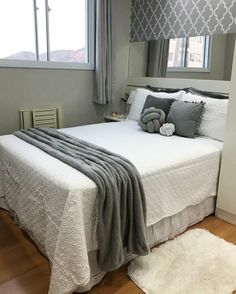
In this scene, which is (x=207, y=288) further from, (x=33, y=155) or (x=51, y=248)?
(x=33, y=155)

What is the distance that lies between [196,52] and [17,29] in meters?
2.01

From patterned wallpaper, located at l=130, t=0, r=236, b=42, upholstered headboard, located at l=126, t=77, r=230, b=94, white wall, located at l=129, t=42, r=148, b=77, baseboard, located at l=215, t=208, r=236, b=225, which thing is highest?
patterned wallpaper, located at l=130, t=0, r=236, b=42

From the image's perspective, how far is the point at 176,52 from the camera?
3193mm

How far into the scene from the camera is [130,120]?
3266 millimetres

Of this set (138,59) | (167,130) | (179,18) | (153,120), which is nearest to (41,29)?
(138,59)

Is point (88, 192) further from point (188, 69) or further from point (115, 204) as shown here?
point (188, 69)

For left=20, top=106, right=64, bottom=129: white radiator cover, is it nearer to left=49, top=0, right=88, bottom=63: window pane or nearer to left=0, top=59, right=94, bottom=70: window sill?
left=0, top=59, right=94, bottom=70: window sill

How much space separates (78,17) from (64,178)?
104 inches

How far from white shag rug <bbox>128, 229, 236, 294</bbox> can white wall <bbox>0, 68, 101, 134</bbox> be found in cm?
212

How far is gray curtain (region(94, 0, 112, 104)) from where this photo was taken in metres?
3.26

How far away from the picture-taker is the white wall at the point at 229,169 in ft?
6.88

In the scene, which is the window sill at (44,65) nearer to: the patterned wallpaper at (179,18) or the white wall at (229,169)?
the patterned wallpaper at (179,18)

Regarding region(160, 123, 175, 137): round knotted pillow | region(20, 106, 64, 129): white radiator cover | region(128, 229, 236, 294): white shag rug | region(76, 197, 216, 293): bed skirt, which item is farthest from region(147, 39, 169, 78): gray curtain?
region(128, 229, 236, 294): white shag rug

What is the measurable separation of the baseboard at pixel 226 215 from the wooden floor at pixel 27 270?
98 mm
